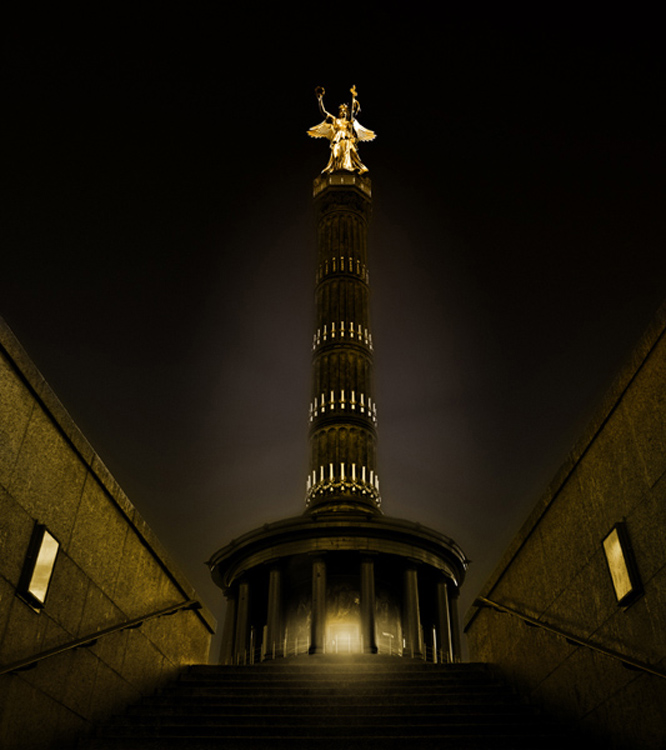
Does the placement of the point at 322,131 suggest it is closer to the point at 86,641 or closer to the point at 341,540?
the point at 341,540

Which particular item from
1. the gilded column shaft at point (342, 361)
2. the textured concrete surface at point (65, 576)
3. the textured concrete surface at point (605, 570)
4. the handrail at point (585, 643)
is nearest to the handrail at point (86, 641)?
the textured concrete surface at point (65, 576)

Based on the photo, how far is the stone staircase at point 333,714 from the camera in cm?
809

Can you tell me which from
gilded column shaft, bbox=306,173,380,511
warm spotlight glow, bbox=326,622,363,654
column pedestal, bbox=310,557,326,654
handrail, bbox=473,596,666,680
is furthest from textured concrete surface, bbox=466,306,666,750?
gilded column shaft, bbox=306,173,380,511

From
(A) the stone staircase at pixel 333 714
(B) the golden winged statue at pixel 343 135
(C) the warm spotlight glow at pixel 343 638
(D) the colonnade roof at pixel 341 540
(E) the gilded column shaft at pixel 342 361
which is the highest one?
(B) the golden winged statue at pixel 343 135

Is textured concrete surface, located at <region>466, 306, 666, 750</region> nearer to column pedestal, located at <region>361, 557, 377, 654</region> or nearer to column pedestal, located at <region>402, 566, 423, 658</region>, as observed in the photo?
column pedestal, located at <region>361, 557, 377, 654</region>

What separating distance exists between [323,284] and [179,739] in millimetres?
25267

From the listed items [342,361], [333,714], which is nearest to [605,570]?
[333,714]

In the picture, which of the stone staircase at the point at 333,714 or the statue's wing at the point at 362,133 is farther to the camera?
A: the statue's wing at the point at 362,133

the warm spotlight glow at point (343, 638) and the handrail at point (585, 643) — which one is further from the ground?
the warm spotlight glow at point (343, 638)

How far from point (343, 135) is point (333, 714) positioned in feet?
110

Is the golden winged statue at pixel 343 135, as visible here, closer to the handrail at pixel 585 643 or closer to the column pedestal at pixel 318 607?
the column pedestal at pixel 318 607

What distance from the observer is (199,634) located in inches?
515

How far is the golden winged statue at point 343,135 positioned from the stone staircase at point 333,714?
2961cm

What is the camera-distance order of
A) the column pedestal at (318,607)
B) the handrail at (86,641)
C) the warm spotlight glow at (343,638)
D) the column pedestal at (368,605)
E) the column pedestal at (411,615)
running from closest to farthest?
the handrail at (86,641) → the column pedestal at (368,605) → the column pedestal at (318,607) → the column pedestal at (411,615) → the warm spotlight glow at (343,638)
